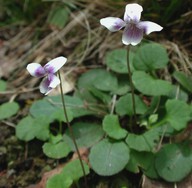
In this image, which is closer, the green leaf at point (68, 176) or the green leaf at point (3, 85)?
the green leaf at point (68, 176)

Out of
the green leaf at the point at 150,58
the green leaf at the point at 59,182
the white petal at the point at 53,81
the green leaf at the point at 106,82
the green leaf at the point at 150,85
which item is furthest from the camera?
the green leaf at the point at 106,82

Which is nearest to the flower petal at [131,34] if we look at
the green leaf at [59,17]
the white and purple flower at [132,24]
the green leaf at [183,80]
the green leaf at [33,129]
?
the white and purple flower at [132,24]

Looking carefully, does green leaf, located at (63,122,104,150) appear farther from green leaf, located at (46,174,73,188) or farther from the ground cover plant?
green leaf, located at (46,174,73,188)

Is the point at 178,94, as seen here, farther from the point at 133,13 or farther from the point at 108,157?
the point at 133,13

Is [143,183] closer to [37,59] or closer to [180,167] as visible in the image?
[180,167]

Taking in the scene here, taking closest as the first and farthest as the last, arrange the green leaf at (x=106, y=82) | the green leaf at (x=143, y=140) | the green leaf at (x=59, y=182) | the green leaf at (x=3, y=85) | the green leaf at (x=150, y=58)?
the green leaf at (x=59, y=182) < the green leaf at (x=143, y=140) < the green leaf at (x=150, y=58) < the green leaf at (x=106, y=82) < the green leaf at (x=3, y=85)

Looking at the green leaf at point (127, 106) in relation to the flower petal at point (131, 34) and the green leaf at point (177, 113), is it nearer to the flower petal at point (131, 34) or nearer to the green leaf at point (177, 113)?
the green leaf at point (177, 113)

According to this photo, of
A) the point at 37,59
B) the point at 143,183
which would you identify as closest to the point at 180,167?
the point at 143,183
